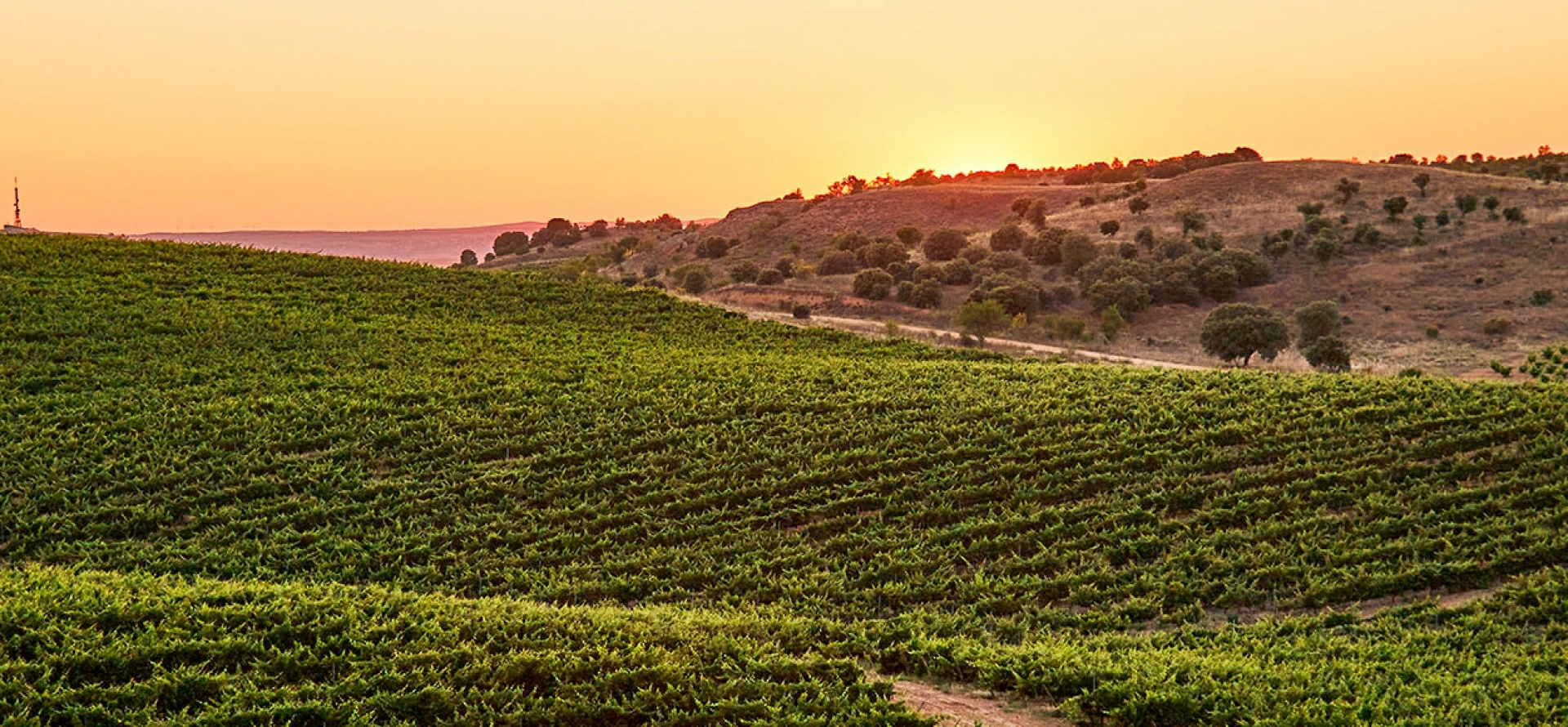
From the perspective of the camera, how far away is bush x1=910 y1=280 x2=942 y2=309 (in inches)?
2530

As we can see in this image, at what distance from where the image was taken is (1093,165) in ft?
474

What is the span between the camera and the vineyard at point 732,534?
9516 mm

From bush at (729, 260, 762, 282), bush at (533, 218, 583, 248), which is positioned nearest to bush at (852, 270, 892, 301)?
bush at (729, 260, 762, 282)

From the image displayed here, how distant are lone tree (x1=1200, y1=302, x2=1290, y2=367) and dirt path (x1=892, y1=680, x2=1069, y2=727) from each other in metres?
39.4

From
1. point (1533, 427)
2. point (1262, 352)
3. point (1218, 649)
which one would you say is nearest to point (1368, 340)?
point (1262, 352)

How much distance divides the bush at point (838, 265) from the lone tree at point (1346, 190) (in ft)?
131

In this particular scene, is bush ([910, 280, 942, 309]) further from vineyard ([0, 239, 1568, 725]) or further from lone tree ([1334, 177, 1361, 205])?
lone tree ([1334, 177, 1361, 205])

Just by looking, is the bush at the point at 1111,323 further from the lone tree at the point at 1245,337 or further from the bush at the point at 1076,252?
the bush at the point at 1076,252

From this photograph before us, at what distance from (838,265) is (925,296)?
1496cm

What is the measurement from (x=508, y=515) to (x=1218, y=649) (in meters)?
11.4

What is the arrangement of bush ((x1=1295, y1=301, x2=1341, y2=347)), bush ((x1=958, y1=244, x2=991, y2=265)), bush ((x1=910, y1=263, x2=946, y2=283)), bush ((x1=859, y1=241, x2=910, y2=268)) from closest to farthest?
1. bush ((x1=1295, y1=301, x2=1341, y2=347))
2. bush ((x1=910, y1=263, x2=946, y2=283))
3. bush ((x1=958, y1=244, x2=991, y2=265))
4. bush ((x1=859, y1=241, x2=910, y2=268))

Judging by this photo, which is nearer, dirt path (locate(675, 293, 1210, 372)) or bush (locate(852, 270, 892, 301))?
dirt path (locate(675, 293, 1210, 372))

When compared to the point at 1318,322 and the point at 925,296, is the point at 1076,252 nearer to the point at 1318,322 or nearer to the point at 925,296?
the point at 925,296

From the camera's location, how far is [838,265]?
78125 mm
